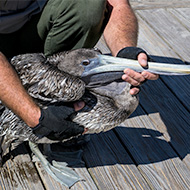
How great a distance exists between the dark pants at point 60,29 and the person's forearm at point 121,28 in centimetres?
11

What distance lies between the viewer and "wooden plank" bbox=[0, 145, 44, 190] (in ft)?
8.93

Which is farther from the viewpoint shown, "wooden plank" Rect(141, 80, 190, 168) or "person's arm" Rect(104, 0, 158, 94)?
"wooden plank" Rect(141, 80, 190, 168)

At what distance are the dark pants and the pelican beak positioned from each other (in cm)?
62

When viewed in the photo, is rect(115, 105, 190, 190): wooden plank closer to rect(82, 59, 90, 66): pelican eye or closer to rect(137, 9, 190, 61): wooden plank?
rect(82, 59, 90, 66): pelican eye

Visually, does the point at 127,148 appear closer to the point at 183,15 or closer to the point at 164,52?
the point at 164,52

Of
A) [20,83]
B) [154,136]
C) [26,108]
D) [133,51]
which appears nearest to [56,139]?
[26,108]

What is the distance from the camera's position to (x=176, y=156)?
10.3 ft

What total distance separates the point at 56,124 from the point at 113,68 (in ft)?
1.87

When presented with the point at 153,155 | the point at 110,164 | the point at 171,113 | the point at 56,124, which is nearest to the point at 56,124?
the point at 56,124

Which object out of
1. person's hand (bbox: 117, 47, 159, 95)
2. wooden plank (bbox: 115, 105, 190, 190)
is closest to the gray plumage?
person's hand (bbox: 117, 47, 159, 95)

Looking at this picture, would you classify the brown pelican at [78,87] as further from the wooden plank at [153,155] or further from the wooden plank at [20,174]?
the wooden plank at [153,155]

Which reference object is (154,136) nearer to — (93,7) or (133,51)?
(133,51)

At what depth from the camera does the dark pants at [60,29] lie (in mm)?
2954

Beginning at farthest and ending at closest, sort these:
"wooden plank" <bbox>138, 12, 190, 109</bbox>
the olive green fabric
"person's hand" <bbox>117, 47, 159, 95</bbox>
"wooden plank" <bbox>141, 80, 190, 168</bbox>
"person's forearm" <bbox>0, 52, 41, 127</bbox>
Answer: "wooden plank" <bbox>138, 12, 190, 109</bbox> < "wooden plank" <bbox>141, 80, 190, 168</bbox> < the olive green fabric < "person's forearm" <bbox>0, 52, 41, 127</bbox> < "person's hand" <bbox>117, 47, 159, 95</bbox>
